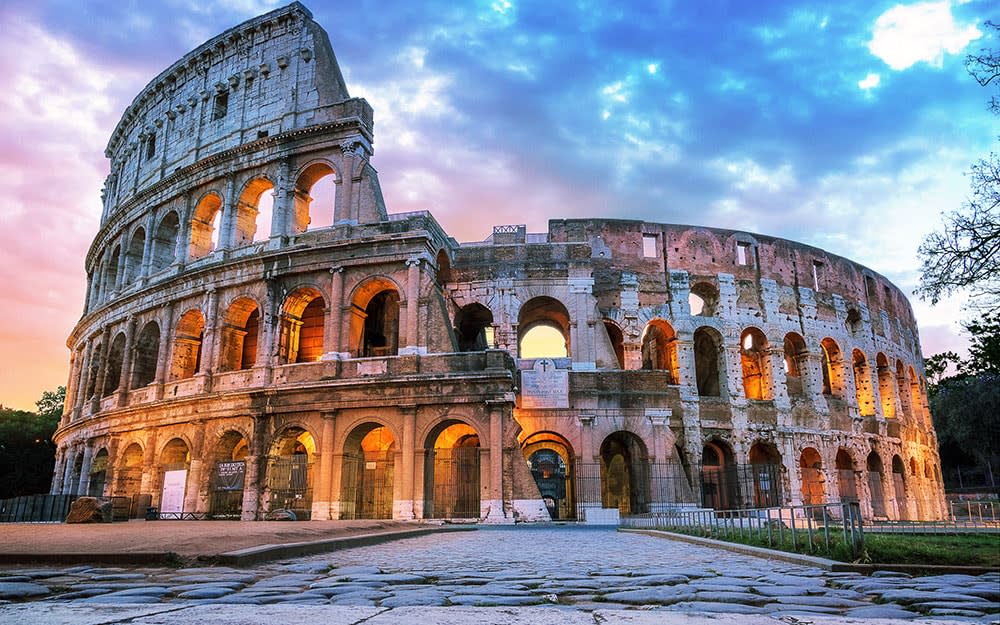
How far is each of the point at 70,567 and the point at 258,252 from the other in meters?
16.6

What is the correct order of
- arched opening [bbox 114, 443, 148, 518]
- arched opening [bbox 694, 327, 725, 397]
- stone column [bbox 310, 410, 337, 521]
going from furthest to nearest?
arched opening [bbox 694, 327, 725, 397]
arched opening [bbox 114, 443, 148, 518]
stone column [bbox 310, 410, 337, 521]

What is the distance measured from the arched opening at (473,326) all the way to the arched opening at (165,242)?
1068 cm

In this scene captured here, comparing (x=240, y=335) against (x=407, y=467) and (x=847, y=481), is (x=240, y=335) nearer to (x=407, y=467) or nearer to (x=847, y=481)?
(x=407, y=467)

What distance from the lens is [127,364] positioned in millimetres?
24031

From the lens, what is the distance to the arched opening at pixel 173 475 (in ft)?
65.1

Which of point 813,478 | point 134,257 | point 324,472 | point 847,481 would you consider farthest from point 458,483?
point 134,257

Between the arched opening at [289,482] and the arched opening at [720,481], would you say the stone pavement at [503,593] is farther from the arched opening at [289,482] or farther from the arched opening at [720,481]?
the arched opening at [720,481]

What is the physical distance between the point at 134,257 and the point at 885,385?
30860mm

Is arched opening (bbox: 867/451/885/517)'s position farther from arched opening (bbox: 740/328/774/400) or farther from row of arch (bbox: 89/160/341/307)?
row of arch (bbox: 89/160/341/307)

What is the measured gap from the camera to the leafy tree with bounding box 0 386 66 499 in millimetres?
33750

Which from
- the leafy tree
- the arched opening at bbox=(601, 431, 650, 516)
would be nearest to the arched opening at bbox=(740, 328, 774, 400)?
the arched opening at bbox=(601, 431, 650, 516)

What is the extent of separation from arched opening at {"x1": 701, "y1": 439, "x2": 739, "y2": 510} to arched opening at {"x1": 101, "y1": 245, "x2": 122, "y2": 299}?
78.1 ft

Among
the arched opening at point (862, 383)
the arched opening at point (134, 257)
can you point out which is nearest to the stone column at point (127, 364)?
the arched opening at point (134, 257)

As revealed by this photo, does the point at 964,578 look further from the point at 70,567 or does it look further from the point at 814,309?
the point at 814,309
